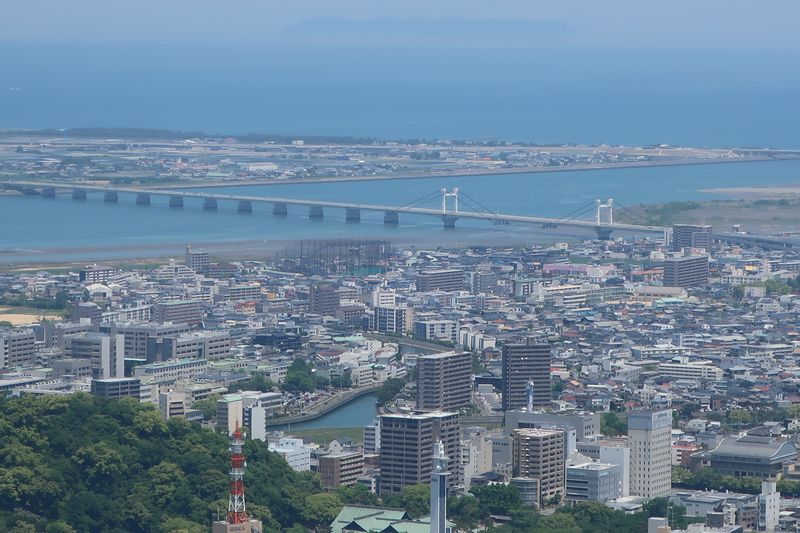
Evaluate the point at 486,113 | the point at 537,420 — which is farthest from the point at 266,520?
the point at 486,113

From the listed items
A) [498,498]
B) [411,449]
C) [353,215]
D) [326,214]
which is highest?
[411,449]

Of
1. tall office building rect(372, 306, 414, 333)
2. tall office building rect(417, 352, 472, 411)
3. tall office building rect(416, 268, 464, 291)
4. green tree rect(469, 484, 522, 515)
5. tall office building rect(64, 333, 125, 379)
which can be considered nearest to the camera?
green tree rect(469, 484, 522, 515)

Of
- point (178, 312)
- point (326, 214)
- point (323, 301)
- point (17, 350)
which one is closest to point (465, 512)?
point (17, 350)

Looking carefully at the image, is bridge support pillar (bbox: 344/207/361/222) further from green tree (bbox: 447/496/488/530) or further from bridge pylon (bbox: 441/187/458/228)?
green tree (bbox: 447/496/488/530)

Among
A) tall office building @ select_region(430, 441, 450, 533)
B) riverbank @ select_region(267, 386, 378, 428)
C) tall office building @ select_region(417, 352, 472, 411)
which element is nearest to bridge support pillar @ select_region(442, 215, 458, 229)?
riverbank @ select_region(267, 386, 378, 428)

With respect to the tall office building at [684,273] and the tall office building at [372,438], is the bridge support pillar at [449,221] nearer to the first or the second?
the tall office building at [684,273]

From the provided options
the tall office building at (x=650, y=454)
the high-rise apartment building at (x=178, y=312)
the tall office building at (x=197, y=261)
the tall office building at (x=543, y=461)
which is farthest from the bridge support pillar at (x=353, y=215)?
the tall office building at (x=543, y=461)

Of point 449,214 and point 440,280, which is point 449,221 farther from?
point 440,280
